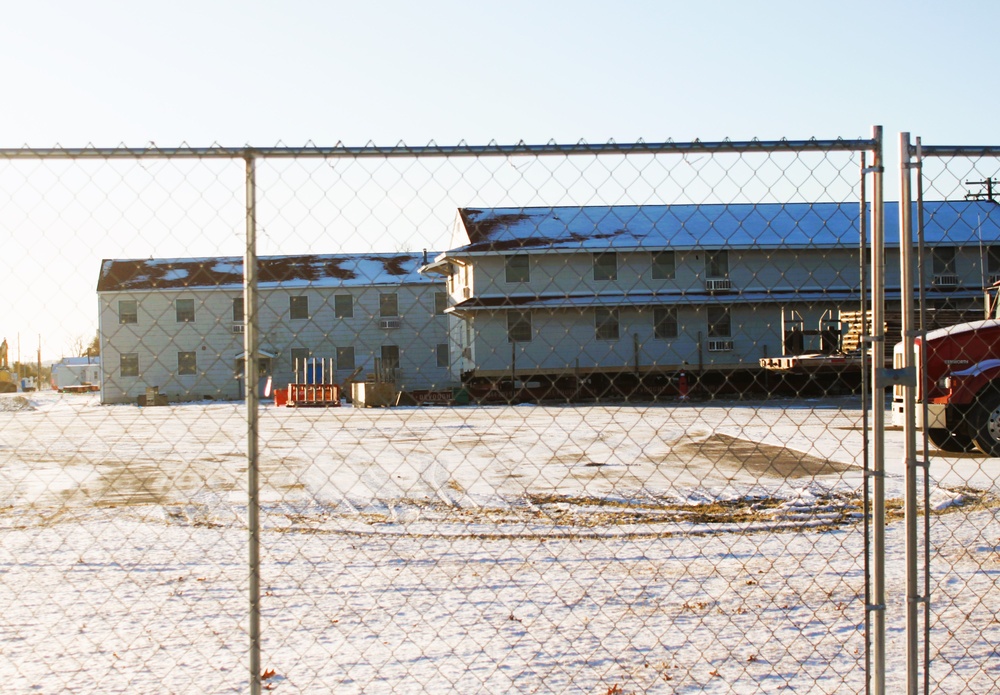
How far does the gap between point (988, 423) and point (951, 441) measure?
1347mm

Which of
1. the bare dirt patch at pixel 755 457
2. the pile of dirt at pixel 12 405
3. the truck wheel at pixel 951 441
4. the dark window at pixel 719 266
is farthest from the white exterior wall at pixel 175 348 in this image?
the truck wheel at pixel 951 441

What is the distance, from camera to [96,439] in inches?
844

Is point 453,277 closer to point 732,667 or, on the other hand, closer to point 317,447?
point 317,447

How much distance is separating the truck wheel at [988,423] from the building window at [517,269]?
25501mm

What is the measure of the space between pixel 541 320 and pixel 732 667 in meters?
31.7

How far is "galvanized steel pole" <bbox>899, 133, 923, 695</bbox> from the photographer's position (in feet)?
11.8

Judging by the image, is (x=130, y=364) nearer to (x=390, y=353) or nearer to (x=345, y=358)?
(x=345, y=358)

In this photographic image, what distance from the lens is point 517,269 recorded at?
124 feet

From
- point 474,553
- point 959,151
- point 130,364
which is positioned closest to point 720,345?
point 130,364

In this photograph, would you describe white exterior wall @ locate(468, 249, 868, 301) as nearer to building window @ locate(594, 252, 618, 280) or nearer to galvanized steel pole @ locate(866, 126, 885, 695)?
building window @ locate(594, 252, 618, 280)

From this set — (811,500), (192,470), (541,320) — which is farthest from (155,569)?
(541,320)

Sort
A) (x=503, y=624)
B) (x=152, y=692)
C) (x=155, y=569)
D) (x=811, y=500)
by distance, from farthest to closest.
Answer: (x=811, y=500)
(x=155, y=569)
(x=503, y=624)
(x=152, y=692)

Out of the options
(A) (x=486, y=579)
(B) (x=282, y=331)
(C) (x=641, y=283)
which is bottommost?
(A) (x=486, y=579)

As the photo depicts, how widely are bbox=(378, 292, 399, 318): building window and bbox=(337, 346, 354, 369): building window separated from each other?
2.41 m
